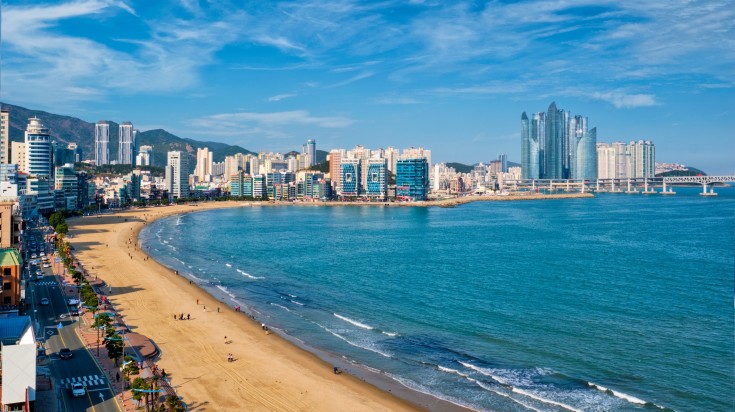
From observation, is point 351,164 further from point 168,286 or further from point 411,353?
point 411,353

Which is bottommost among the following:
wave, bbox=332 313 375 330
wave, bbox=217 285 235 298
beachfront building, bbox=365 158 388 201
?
wave, bbox=332 313 375 330

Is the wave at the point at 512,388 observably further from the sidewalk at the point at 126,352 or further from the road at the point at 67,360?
the road at the point at 67,360

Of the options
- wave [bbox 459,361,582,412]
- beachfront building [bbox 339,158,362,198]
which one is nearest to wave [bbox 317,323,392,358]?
wave [bbox 459,361,582,412]

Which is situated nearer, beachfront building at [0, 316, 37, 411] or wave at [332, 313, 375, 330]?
beachfront building at [0, 316, 37, 411]

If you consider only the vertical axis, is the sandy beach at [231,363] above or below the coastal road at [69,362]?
below

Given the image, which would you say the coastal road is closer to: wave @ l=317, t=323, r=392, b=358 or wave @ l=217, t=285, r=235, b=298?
wave @ l=217, t=285, r=235, b=298

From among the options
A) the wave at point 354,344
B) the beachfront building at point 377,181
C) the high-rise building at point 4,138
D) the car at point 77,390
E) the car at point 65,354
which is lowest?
the wave at point 354,344

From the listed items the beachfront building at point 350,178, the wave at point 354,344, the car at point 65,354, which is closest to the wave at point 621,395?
the wave at point 354,344

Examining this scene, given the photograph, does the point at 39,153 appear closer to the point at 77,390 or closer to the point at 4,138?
the point at 4,138
